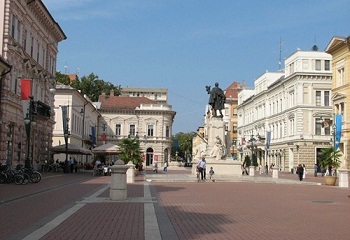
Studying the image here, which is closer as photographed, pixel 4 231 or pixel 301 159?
pixel 4 231

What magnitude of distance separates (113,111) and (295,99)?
46155 mm

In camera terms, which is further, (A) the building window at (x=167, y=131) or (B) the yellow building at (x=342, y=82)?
(A) the building window at (x=167, y=131)

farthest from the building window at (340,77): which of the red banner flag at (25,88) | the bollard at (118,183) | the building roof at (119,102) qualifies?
the building roof at (119,102)

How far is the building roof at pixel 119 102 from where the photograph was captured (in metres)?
108

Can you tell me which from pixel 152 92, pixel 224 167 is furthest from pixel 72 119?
pixel 152 92

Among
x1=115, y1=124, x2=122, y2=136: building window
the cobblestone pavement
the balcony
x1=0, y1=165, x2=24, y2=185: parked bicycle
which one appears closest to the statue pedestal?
the balcony

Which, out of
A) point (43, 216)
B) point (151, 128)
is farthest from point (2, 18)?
point (151, 128)

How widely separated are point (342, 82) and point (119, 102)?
61.1 m

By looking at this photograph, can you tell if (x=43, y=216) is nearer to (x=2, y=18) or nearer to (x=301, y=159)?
(x=2, y=18)

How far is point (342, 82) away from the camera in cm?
5772

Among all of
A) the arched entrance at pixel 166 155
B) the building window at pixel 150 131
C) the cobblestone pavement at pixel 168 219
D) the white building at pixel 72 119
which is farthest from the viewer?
the building window at pixel 150 131

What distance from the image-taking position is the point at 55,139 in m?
69.9

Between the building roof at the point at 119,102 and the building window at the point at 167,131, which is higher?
the building roof at the point at 119,102

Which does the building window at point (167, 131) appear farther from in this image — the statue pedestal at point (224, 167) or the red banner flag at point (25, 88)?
the red banner flag at point (25, 88)
